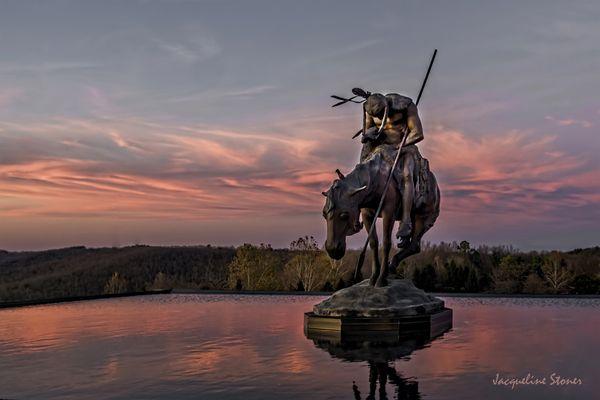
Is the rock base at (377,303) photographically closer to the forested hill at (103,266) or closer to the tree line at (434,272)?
the tree line at (434,272)

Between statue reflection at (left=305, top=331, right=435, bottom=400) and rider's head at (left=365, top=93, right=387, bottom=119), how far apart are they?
467cm

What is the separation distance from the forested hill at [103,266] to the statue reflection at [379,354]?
47514mm

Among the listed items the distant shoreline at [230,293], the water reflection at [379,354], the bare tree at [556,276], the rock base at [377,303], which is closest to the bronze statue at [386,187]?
the rock base at [377,303]

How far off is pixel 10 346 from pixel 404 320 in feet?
23.5

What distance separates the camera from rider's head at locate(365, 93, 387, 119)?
1252 cm

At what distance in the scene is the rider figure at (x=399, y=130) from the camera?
40.0 feet

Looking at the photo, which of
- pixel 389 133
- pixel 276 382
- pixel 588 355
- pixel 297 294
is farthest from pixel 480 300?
pixel 276 382

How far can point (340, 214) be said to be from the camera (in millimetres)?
11008

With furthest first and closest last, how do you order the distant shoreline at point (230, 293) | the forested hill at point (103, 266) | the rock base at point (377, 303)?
the forested hill at point (103, 266) < the distant shoreline at point (230, 293) < the rock base at point (377, 303)

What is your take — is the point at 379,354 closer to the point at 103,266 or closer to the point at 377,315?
the point at 377,315

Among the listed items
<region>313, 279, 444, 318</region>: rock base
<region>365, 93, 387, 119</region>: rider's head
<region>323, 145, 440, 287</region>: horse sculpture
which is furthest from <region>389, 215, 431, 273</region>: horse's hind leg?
<region>365, 93, 387, 119</region>: rider's head

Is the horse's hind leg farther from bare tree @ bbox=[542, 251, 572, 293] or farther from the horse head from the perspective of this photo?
bare tree @ bbox=[542, 251, 572, 293]

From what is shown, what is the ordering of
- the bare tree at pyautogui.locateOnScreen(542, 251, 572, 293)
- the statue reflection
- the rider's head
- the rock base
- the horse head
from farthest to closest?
the bare tree at pyautogui.locateOnScreen(542, 251, 572, 293)
the rider's head
the rock base
the horse head
the statue reflection

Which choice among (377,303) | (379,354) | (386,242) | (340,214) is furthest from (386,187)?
(379,354)
